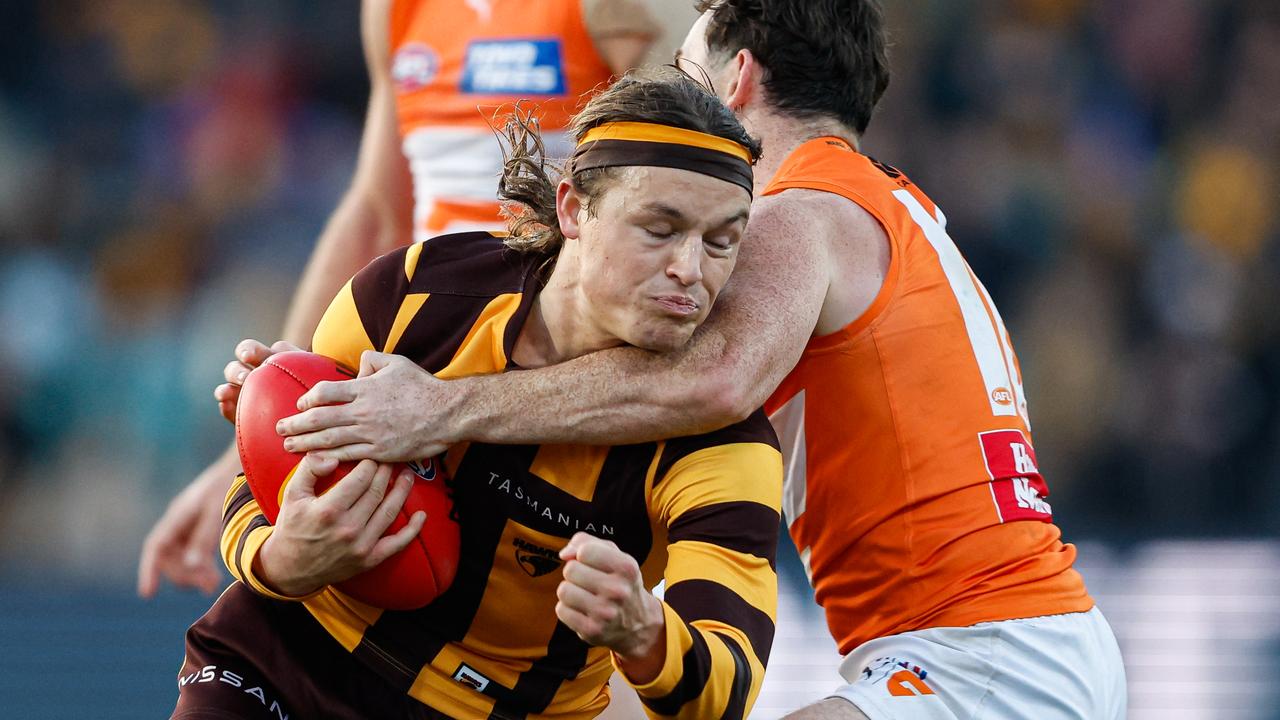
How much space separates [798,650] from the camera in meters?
6.29

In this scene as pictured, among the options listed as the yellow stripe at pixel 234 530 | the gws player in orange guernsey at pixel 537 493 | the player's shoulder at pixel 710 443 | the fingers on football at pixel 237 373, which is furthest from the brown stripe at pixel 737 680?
the fingers on football at pixel 237 373

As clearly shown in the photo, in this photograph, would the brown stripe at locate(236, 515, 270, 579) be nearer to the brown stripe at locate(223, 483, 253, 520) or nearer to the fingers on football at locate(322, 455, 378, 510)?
the brown stripe at locate(223, 483, 253, 520)

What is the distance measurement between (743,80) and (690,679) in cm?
183

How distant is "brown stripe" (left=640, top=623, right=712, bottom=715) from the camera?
2320mm

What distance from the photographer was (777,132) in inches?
145

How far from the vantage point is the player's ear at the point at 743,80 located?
3.65 metres

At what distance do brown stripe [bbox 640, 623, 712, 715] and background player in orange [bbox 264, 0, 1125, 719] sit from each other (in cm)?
64

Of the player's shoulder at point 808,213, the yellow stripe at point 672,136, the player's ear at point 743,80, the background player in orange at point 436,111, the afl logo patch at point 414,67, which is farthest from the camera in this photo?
the afl logo patch at point 414,67

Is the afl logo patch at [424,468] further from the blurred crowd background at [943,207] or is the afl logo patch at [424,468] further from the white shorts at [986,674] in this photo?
the blurred crowd background at [943,207]

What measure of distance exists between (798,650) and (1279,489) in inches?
175

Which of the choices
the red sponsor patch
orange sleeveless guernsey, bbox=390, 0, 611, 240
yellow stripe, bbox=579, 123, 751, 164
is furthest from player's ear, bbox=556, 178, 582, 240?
orange sleeveless guernsey, bbox=390, 0, 611, 240

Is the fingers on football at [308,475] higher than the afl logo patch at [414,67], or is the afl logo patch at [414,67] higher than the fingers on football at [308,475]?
the afl logo patch at [414,67]

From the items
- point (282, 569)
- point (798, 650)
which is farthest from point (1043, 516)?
point (798, 650)

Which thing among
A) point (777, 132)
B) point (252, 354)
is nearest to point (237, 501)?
point (252, 354)
